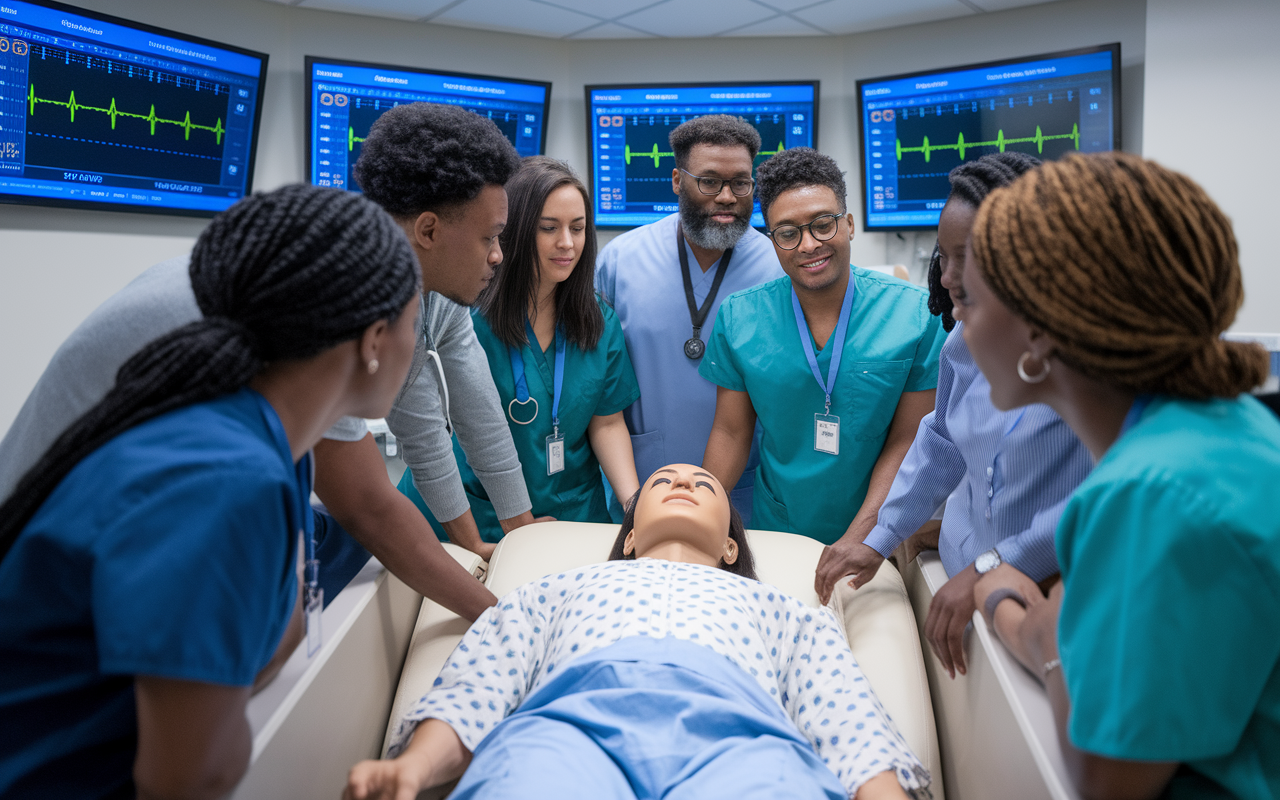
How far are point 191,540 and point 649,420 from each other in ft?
6.01

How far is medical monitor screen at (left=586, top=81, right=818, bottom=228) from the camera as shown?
13.0 ft

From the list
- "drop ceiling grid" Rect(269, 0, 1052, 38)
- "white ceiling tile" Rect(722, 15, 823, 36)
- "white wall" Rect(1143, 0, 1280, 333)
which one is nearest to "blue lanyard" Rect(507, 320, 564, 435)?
"drop ceiling grid" Rect(269, 0, 1052, 38)

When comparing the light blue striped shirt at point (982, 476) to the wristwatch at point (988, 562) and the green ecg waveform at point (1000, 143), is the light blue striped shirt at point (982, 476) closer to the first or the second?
the wristwatch at point (988, 562)

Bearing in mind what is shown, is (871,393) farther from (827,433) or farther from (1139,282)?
(1139,282)

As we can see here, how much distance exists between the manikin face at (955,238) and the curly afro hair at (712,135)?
1.13 meters

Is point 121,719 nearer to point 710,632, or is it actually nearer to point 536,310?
point 710,632

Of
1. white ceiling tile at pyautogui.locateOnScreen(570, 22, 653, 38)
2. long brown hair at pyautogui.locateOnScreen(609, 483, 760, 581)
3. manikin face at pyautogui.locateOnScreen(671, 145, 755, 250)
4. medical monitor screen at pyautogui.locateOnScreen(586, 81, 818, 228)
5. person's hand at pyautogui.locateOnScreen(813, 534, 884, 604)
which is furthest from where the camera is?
medical monitor screen at pyautogui.locateOnScreen(586, 81, 818, 228)

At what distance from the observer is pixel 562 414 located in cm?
229

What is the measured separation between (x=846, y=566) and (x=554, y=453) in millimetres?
906

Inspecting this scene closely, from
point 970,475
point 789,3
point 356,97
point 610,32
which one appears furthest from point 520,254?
point 610,32

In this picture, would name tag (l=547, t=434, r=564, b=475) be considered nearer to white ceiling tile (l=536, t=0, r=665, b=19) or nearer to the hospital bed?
the hospital bed

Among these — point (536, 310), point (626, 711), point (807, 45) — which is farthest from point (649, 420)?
point (807, 45)

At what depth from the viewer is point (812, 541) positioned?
201cm

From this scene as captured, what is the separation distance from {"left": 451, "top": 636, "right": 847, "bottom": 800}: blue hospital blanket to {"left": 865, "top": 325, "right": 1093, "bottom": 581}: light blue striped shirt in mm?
465
